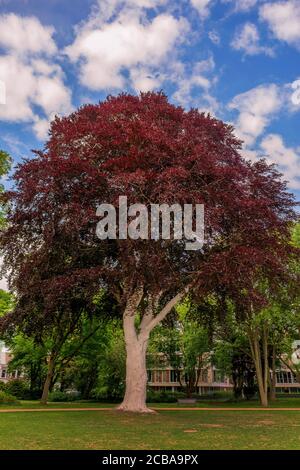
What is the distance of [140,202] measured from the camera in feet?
63.5

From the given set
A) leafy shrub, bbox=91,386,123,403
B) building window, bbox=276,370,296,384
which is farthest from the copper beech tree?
building window, bbox=276,370,296,384

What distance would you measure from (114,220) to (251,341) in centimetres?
2364

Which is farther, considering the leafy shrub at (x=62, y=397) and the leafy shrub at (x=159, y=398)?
the leafy shrub at (x=62, y=397)

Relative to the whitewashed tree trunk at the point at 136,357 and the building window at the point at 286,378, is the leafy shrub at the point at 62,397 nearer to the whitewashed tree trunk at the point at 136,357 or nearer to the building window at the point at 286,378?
the whitewashed tree trunk at the point at 136,357

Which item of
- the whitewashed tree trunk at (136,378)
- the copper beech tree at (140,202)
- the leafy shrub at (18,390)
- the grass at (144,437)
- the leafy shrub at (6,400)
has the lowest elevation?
the leafy shrub at (18,390)

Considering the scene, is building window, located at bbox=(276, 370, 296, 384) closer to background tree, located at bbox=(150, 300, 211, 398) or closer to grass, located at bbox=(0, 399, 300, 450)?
background tree, located at bbox=(150, 300, 211, 398)

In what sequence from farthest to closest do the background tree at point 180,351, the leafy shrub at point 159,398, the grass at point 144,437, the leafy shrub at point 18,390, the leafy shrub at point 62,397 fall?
the leafy shrub at point 18,390 < the background tree at point 180,351 < the leafy shrub at point 62,397 < the leafy shrub at point 159,398 < the grass at point 144,437

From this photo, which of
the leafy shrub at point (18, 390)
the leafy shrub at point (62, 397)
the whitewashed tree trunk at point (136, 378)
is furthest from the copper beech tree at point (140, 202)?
the leafy shrub at point (18, 390)

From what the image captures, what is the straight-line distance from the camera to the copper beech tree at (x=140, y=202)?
19094 mm

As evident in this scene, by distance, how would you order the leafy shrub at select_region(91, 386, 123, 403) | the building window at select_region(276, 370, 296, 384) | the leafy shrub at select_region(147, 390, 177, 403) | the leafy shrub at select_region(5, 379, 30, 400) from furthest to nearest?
the building window at select_region(276, 370, 296, 384) < the leafy shrub at select_region(5, 379, 30, 400) < the leafy shrub at select_region(147, 390, 177, 403) < the leafy shrub at select_region(91, 386, 123, 403)

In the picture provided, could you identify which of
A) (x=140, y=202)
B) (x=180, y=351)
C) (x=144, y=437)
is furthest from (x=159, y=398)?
(x=144, y=437)

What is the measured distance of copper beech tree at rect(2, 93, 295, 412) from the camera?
1909 cm
